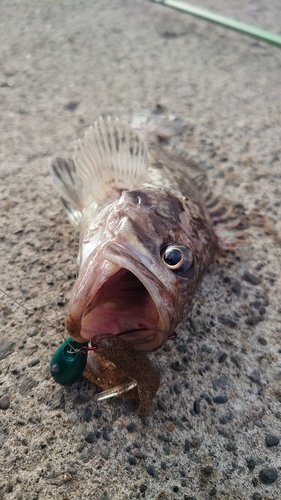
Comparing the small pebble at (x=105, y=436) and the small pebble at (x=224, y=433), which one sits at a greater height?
the small pebble at (x=105, y=436)

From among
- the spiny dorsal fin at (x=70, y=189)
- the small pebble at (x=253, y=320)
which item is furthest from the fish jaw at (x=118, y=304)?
the spiny dorsal fin at (x=70, y=189)

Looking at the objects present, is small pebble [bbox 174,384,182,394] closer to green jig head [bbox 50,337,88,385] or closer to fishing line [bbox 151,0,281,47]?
green jig head [bbox 50,337,88,385]

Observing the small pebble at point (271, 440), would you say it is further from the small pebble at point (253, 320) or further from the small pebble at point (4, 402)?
the small pebble at point (4, 402)

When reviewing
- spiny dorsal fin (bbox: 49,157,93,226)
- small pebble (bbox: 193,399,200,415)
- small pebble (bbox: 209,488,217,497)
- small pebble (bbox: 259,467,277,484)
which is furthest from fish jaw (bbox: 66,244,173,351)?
spiny dorsal fin (bbox: 49,157,93,226)

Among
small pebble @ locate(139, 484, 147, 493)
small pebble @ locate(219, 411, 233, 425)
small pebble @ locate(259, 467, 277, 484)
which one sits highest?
small pebble @ locate(139, 484, 147, 493)

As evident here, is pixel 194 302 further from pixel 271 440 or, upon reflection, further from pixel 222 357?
pixel 271 440

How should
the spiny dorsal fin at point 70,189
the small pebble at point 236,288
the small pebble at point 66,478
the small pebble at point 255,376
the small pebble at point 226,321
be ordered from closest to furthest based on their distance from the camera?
the small pebble at point 66,478 < the small pebble at point 255,376 < the small pebble at point 226,321 < the small pebble at point 236,288 < the spiny dorsal fin at point 70,189
